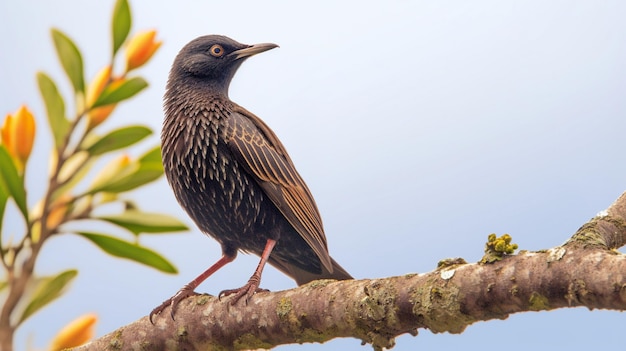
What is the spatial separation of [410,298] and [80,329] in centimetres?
182

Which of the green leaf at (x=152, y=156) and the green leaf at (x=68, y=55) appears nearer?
the green leaf at (x=68, y=55)

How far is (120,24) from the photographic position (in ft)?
14.3

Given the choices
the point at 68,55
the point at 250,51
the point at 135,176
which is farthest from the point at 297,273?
the point at 68,55

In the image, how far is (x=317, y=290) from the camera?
10.5ft

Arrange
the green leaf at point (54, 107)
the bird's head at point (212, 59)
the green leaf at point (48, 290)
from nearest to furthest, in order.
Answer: the green leaf at point (48, 290), the green leaf at point (54, 107), the bird's head at point (212, 59)

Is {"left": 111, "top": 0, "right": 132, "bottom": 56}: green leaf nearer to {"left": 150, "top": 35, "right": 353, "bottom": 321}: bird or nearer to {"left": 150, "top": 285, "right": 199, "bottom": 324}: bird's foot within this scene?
{"left": 150, "top": 35, "right": 353, "bottom": 321}: bird

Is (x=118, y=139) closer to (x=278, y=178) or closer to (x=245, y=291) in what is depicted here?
(x=278, y=178)

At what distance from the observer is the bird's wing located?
4039 millimetres

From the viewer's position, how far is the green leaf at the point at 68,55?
4.38 metres

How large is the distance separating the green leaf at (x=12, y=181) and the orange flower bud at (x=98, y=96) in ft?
1.41

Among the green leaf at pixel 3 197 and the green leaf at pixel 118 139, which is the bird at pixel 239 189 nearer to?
the green leaf at pixel 118 139

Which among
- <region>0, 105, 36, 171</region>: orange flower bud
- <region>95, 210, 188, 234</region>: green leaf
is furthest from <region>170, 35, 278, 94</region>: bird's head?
<region>0, 105, 36, 171</region>: orange flower bud

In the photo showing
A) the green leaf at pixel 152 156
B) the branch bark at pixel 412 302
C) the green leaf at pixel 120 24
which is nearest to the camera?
the branch bark at pixel 412 302

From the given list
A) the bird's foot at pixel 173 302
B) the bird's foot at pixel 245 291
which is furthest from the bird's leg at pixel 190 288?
the bird's foot at pixel 245 291
